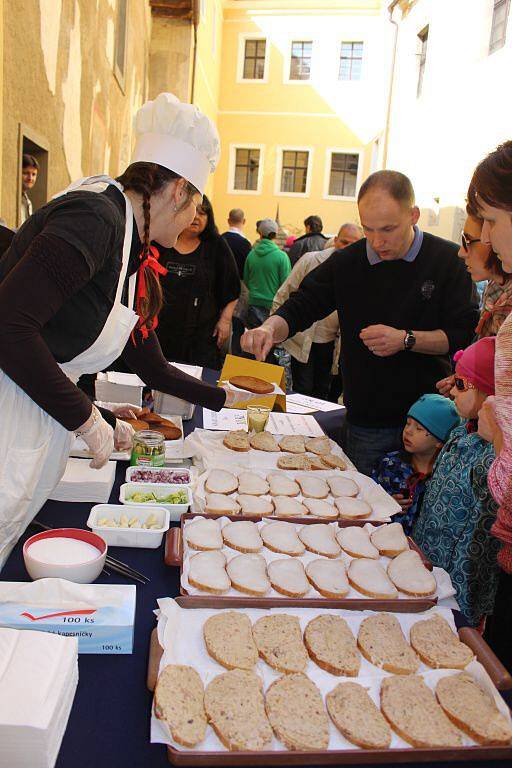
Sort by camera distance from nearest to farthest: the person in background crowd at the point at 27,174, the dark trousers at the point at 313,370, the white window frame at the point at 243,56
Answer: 1. the person in background crowd at the point at 27,174
2. the dark trousers at the point at 313,370
3. the white window frame at the point at 243,56

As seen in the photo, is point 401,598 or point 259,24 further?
point 259,24

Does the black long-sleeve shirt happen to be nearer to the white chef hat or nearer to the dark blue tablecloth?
the white chef hat

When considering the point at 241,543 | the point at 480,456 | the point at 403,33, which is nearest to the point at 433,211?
the point at 403,33

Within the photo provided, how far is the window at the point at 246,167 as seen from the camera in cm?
1933

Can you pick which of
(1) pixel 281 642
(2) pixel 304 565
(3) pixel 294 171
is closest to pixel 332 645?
(1) pixel 281 642

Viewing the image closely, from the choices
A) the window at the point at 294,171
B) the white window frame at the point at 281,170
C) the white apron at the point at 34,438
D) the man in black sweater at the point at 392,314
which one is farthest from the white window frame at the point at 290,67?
the white apron at the point at 34,438

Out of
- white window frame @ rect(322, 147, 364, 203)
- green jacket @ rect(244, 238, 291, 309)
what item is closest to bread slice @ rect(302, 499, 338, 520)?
green jacket @ rect(244, 238, 291, 309)

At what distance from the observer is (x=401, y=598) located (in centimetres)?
134

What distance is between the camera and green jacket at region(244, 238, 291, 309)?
670 cm

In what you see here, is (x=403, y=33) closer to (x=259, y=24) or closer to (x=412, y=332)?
(x=259, y=24)

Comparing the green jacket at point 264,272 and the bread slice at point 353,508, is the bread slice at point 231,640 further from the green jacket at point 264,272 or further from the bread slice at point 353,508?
the green jacket at point 264,272

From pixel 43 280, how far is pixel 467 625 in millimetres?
1224

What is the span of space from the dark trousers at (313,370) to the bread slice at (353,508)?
3.65 meters

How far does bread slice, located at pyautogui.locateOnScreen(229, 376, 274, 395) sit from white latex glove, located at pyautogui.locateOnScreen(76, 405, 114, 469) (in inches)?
38.4
